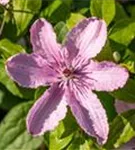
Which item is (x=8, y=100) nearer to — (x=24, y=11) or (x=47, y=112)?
(x=24, y=11)

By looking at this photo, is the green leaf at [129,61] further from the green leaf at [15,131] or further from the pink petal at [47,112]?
the green leaf at [15,131]

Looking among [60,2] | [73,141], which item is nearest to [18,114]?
[73,141]

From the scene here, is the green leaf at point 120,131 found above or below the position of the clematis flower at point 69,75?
below

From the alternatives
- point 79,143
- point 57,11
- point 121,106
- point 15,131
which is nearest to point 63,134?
point 79,143

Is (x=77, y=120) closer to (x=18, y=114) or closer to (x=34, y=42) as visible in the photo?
(x=34, y=42)

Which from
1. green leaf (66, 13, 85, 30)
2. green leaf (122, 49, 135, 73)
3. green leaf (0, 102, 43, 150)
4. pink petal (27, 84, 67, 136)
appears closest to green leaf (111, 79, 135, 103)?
green leaf (122, 49, 135, 73)

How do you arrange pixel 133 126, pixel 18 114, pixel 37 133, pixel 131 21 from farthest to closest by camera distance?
pixel 18 114
pixel 131 21
pixel 133 126
pixel 37 133

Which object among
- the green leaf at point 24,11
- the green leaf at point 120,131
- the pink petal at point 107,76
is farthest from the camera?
the green leaf at point 24,11

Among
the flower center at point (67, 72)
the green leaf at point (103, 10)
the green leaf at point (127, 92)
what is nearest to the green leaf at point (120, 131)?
the green leaf at point (127, 92)
